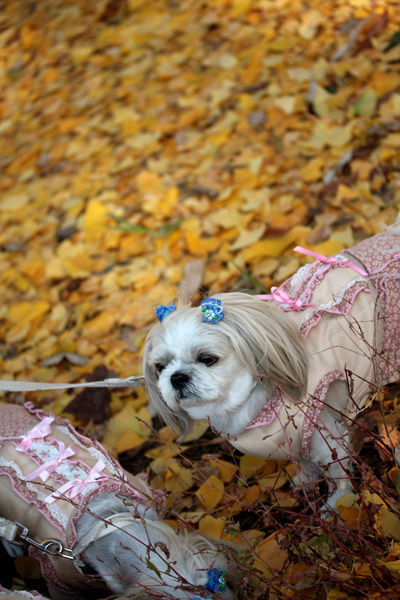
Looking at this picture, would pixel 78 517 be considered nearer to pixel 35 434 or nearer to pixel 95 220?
pixel 35 434

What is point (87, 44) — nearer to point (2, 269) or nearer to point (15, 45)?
point (15, 45)

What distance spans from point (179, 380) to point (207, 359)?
0.15 metres

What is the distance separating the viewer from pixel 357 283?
8.15 ft

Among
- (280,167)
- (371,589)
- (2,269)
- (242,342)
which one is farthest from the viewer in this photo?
(2,269)

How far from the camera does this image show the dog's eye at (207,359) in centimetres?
232

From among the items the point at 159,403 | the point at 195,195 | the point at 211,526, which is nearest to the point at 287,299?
the point at 159,403

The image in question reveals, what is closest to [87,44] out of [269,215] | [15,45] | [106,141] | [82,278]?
[15,45]

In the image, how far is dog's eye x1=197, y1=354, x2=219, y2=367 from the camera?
232cm

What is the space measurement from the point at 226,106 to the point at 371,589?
4.76 meters

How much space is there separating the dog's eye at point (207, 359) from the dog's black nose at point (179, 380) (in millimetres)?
101

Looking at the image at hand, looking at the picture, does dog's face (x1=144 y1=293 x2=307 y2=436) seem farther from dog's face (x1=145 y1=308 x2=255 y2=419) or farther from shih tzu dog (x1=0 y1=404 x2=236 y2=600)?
shih tzu dog (x1=0 y1=404 x2=236 y2=600)

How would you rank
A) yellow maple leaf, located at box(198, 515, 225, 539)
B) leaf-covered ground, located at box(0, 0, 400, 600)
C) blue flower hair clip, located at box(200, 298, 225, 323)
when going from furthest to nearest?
leaf-covered ground, located at box(0, 0, 400, 600) < yellow maple leaf, located at box(198, 515, 225, 539) < blue flower hair clip, located at box(200, 298, 225, 323)

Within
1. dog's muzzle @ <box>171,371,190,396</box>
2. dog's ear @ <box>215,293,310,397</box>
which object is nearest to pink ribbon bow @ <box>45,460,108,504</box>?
dog's muzzle @ <box>171,371,190,396</box>

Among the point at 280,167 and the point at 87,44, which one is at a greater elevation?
the point at 87,44
